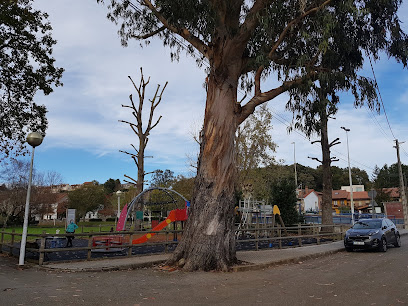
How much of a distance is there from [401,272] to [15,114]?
16342 mm

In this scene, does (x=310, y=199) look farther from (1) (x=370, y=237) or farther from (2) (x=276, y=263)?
(2) (x=276, y=263)

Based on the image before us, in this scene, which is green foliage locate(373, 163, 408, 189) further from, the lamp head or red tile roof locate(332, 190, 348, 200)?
the lamp head

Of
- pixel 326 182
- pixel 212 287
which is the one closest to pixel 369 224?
pixel 326 182

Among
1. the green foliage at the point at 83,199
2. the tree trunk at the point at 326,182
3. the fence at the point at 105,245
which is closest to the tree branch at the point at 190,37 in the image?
the fence at the point at 105,245

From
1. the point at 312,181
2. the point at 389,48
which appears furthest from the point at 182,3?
the point at 312,181

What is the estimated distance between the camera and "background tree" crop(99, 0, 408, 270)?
395 inches

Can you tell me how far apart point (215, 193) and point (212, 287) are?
3.30 meters

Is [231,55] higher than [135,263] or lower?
higher

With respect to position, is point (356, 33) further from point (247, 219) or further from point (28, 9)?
point (247, 219)

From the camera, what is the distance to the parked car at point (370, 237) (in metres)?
14.5

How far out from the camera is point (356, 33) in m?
12.3

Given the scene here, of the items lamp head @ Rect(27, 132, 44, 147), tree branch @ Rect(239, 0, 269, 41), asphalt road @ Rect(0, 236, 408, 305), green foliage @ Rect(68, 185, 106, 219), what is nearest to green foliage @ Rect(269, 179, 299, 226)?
asphalt road @ Rect(0, 236, 408, 305)

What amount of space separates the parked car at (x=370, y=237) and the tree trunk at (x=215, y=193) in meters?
7.20

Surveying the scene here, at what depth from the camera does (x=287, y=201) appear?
23.8 meters
